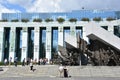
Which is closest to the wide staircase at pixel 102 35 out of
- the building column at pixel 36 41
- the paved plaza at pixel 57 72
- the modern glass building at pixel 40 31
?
the paved plaza at pixel 57 72

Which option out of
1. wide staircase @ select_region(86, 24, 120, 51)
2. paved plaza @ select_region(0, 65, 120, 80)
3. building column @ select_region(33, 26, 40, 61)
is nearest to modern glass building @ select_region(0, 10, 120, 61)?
building column @ select_region(33, 26, 40, 61)

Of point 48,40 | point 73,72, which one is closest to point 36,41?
point 48,40

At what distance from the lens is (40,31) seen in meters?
70.2

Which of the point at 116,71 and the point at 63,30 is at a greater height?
the point at 63,30

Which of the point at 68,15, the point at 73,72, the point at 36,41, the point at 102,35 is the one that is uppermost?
the point at 68,15

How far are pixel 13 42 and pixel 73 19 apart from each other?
1362 centimetres

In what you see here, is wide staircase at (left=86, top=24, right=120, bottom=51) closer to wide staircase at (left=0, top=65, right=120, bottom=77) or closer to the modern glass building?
wide staircase at (left=0, top=65, right=120, bottom=77)

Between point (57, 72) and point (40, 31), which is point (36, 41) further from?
point (57, 72)

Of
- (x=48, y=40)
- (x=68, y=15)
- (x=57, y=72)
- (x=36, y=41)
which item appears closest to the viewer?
(x=57, y=72)

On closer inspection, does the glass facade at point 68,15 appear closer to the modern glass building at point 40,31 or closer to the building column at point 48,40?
the modern glass building at point 40,31

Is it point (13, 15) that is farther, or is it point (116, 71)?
point (13, 15)

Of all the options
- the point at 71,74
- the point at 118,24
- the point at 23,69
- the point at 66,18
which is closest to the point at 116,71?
the point at 71,74

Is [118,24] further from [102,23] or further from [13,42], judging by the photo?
[13,42]

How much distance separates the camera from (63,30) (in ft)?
223
